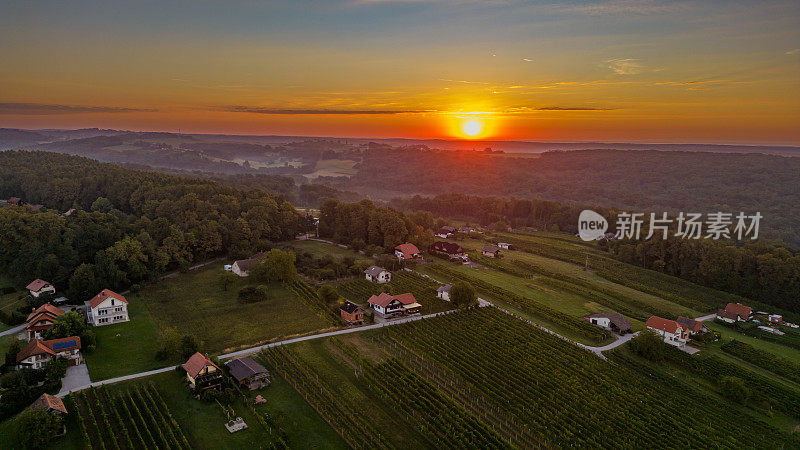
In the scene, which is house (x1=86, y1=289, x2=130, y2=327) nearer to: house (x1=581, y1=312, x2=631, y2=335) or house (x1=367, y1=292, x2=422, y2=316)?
house (x1=367, y1=292, x2=422, y2=316)

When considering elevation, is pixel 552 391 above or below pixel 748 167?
below

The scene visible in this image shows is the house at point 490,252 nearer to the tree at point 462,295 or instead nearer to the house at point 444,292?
the house at point 444,292

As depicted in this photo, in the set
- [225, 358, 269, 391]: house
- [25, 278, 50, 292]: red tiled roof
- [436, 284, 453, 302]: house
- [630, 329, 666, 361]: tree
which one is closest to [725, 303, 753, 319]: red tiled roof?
[630, 329, 666, 361]: tree

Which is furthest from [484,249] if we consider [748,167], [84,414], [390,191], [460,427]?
[748,167]

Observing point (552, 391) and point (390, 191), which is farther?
point (390, 191)

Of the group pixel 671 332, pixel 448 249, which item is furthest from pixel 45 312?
pixel 671 332

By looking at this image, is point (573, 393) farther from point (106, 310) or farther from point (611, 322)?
point (106, 310)

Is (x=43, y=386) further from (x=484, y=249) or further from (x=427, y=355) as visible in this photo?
(x=484, y=249)
